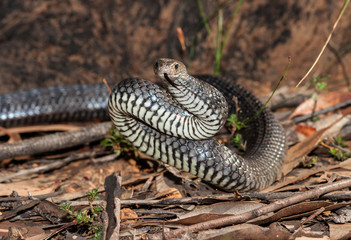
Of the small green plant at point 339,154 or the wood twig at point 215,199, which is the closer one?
the wood twig at point 215,199

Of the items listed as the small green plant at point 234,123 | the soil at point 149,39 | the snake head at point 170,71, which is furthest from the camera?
the soil at point 149,39

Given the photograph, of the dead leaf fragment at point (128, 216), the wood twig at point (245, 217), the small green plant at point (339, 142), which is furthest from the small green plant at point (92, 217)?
the small green plant at point (339, 142)

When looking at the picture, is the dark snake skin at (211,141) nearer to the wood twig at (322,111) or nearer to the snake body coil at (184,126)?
the snake body coil at (184,126)

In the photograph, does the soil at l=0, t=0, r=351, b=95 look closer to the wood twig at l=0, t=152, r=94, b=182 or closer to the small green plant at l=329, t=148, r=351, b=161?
the wood twig at l=0, t=152, r=94, b=182

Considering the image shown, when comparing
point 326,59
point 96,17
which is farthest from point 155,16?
point 326,59

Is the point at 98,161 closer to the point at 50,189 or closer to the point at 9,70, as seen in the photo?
the point at 50,189

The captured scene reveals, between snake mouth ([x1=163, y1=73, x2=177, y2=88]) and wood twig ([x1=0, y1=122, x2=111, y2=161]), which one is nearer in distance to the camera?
snake mouth ([x1=163, y1=73, x2=177, y2=88])

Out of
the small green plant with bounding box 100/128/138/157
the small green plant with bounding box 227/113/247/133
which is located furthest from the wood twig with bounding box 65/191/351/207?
the small green plant with bounding box 100/128/138/157
